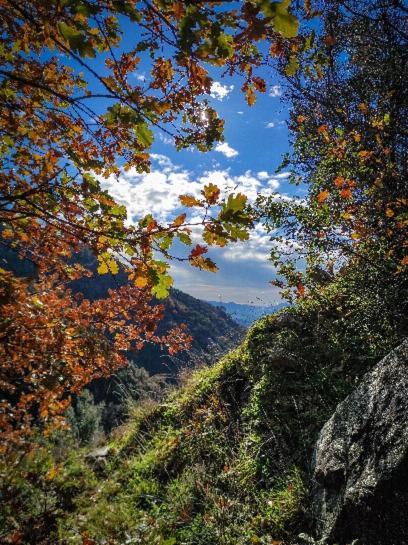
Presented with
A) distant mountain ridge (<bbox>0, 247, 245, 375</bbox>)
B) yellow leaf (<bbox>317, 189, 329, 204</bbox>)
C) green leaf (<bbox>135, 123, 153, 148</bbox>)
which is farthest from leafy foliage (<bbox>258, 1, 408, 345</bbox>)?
distant mountain ridge (<bbox>0, 247, 245, 375</bbox>)

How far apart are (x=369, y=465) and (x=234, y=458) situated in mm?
2608

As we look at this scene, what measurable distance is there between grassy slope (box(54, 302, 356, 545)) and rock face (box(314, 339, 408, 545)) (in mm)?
617

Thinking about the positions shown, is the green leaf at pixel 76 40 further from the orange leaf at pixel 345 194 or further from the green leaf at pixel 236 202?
the orange leaf at pixel 345 194

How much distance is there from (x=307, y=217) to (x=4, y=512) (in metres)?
6.15

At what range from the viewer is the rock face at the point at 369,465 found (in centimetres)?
264

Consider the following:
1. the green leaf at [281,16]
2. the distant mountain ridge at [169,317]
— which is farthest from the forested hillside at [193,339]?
the distant mountain ridge at [169,317]

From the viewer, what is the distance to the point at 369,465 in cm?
292

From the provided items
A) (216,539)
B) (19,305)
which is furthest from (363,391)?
(19,305)

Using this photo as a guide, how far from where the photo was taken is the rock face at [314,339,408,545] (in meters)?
2.64

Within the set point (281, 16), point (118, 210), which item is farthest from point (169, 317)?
point (281, 16)

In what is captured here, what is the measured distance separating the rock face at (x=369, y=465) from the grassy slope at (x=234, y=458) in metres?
0.62

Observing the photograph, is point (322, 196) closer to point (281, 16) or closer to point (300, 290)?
point (300, 290)

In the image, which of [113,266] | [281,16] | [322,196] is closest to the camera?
[281,16]

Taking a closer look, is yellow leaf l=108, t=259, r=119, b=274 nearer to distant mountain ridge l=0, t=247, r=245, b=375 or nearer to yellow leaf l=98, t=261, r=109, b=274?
yellow leaf l=98, t=261, r=109, b=274
